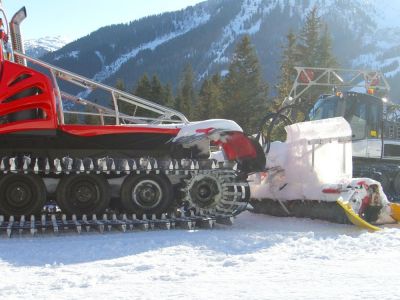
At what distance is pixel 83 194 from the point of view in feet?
26.2

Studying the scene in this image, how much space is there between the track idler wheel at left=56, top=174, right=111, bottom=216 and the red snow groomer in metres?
0.01

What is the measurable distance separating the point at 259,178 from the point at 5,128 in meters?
4.77

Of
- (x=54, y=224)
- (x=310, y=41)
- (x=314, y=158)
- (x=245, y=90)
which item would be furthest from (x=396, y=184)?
(x=310, y=41)

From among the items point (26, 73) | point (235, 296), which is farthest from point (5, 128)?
point (235, 296)

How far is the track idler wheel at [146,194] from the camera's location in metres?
8.16

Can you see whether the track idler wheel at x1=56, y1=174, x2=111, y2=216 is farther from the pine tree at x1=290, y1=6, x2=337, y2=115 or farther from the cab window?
the pine tree at x1=290, y1=6, x2=337, y2=115

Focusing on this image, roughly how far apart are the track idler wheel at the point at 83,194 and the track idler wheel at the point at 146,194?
30cm

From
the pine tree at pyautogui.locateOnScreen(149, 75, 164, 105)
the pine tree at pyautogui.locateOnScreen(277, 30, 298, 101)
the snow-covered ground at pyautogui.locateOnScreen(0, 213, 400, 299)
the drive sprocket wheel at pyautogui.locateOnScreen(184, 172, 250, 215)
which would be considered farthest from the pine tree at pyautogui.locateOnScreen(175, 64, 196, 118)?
the snow-covered ground at pyautogui.locateOnScreen(0, 213, 400, 299)

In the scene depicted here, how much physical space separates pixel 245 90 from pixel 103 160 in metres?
37.3

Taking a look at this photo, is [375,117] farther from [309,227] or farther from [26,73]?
[26,73]

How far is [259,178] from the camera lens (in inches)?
404

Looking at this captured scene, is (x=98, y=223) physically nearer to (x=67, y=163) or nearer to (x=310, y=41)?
(x=67, y=163)

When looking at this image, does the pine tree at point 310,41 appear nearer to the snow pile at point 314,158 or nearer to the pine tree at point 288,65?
the pine tree at point 288,65

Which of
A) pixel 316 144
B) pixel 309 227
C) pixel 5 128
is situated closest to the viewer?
pixel 5 128
